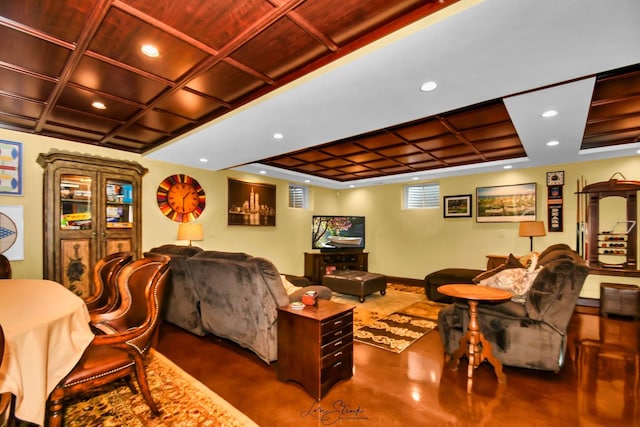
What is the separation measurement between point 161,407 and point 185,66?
2.70m

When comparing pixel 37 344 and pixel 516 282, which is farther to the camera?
pixel 516 282

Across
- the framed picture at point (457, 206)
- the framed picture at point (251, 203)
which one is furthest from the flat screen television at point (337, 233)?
the framed picture at point (457, 206)

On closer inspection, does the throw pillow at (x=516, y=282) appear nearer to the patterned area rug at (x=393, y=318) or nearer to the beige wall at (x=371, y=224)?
the patterned area rug at (x=393, y=318)

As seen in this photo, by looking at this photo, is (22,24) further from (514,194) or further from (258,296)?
(514,194)

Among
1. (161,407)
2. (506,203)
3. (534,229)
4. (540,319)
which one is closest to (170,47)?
(161,407)

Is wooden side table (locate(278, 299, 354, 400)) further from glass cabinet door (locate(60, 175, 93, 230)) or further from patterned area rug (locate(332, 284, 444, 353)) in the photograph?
glass cabinet door (locate(60, 175, 93, 230))

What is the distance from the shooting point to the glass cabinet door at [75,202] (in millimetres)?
4059

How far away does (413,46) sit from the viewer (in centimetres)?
187

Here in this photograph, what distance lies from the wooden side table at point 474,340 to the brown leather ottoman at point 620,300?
10.5ft

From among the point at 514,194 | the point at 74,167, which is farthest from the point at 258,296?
the point at 514,194

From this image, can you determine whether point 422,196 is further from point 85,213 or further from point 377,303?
point 85,213

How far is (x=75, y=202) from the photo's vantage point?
418 centimetres

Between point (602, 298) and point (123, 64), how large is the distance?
6848mm

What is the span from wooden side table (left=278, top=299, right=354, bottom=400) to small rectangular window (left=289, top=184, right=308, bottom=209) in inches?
207
